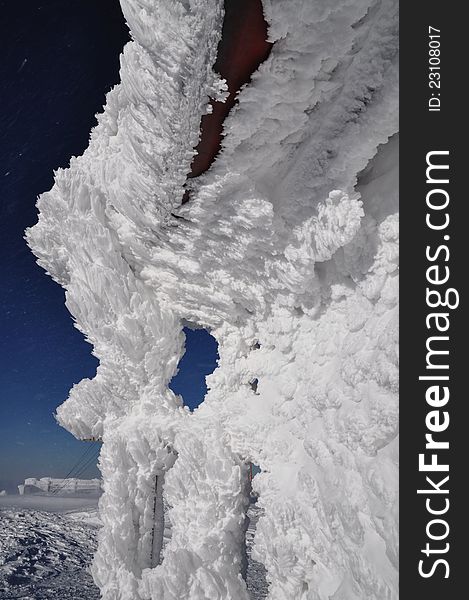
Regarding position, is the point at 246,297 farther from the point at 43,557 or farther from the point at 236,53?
the point at 43,557

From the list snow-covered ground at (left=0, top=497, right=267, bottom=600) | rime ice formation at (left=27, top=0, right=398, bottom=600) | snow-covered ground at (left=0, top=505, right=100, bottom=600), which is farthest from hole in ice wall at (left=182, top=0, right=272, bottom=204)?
snow-covered ground at (left=0, top=505, right=100, bottom=600)

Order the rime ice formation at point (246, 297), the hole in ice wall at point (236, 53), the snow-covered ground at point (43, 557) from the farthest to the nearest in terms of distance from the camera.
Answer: the snow-covered ground at point (43, 557) < the rime ice formation at point (246, 297) < the hole in ice wall at point (236, 53)

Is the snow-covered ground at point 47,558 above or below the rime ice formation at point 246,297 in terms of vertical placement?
below

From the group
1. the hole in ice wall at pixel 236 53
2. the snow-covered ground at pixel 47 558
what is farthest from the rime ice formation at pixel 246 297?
the snow-covered ground at pixel 47 558

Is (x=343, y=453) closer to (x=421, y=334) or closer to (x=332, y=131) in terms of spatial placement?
(x=421, y=334)

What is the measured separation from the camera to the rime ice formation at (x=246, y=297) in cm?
202

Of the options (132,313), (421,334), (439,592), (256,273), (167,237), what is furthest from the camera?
(132,313)

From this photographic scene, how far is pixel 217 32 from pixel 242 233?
4.41 feet

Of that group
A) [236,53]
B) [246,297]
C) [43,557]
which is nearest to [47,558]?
[43,557]

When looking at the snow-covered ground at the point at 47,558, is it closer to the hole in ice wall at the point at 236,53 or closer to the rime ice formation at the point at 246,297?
the rime ice formation at the point at 246,297

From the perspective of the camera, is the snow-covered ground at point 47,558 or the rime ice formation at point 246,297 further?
the snow-covered ground at point 47,558

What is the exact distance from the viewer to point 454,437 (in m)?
1.44

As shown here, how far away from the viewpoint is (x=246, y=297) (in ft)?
11.6

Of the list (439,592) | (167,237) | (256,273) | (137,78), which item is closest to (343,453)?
(439,592)
